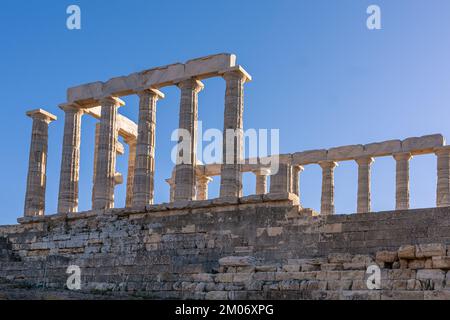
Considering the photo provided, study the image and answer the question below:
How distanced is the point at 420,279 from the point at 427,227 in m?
4.93

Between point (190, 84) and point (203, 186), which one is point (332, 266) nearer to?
point (190, 84)

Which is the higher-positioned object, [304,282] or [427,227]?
[427,227]

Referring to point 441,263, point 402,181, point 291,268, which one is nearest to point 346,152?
point 402,181

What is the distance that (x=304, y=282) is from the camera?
64.5ft

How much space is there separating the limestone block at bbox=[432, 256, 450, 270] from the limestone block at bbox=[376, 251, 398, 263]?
1.25 meters

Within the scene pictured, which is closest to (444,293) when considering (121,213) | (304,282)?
(304,282)

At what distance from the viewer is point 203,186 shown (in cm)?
4812

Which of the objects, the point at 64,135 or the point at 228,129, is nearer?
the point at 228,129

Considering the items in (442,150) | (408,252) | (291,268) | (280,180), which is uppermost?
(442,150)

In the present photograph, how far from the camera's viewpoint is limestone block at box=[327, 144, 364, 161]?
40938mm

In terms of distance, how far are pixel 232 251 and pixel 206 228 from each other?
1.97m

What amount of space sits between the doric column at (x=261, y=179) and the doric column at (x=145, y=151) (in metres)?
12.7

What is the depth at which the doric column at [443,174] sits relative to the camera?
38.6 metres

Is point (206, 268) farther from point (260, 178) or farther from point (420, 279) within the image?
point (260, 178)
